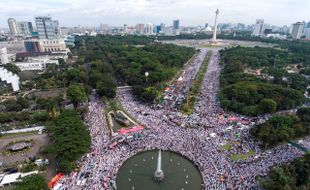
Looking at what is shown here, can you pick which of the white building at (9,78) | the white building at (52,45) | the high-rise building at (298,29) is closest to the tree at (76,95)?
the white building at (9,78)

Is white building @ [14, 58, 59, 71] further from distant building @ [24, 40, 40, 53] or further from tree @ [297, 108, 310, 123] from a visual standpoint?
tree @ [297, 108, 310, 123]

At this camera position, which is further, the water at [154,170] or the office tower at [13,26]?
the office tower at [13,26]

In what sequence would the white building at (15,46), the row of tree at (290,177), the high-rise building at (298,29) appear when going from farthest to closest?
the high-rise building at (298,29), the white building at (15,46), the row of tree at (290,177)

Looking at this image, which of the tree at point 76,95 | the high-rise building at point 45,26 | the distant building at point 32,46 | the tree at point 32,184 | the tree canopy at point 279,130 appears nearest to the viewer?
the tree at point 32,184

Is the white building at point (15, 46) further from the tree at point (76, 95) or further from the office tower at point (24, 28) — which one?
the tree at point (76, 95)

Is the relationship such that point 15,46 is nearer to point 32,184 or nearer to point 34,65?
point 34,65

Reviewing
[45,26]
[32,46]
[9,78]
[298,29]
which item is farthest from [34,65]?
[298,29]

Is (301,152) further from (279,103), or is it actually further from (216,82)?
(216,82)

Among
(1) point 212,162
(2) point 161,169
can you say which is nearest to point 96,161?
(2) point 161,169
